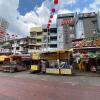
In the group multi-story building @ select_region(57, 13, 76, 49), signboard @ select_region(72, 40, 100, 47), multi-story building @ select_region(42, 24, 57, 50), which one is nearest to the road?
signboard @ select_region(72, 40, 100, 47)

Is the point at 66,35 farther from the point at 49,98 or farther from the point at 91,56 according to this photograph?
the point at 49,98

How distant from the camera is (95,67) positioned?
25594 mm

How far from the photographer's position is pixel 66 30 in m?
53.9

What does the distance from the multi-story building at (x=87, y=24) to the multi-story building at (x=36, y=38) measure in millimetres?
13744

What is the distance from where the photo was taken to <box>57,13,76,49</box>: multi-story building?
5228 centimetres

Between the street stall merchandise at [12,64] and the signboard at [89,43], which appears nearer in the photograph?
the signboard at [89,43]

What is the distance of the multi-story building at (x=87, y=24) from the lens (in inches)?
1889

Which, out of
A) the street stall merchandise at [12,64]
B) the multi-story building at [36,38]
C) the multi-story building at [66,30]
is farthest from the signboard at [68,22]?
the street stall merchandise at [12,64]

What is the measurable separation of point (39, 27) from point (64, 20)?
30.1ft

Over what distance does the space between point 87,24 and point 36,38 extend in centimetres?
1800

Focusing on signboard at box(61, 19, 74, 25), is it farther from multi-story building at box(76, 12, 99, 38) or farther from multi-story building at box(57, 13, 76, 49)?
multi-story building at box(76, 12, 99, 38)

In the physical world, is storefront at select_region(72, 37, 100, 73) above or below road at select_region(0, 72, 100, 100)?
above

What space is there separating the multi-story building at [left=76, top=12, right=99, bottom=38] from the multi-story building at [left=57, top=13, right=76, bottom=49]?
3349mm

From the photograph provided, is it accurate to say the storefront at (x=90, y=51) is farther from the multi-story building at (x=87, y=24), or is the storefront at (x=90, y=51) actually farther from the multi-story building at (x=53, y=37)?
the multi-story building at (x=53, y=37)
